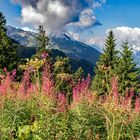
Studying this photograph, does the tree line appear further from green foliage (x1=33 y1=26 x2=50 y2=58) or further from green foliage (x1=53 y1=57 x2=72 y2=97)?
green foliage (x1=53 y1=57 x2=72 y2=97)

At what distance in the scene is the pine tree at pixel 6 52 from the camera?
195 feet

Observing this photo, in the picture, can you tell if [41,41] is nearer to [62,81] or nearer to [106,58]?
[106,58]

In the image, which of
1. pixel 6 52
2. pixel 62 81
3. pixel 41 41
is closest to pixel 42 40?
pixel 41 41

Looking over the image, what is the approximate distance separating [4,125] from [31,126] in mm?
1041

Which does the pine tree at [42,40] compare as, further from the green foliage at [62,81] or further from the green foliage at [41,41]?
the green foliage at [62,81]

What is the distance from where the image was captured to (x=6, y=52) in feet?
201

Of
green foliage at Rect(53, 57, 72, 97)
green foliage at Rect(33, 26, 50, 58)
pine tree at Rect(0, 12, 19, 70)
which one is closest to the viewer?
green foliage at Rect(53, 57, 72, 97)

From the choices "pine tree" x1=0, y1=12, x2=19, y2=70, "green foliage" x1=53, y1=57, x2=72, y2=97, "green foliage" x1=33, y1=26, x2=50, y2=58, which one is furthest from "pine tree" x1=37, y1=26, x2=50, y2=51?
"green foliage" x1=53, y1=57, x2=72, y2=97

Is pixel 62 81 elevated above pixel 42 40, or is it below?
below

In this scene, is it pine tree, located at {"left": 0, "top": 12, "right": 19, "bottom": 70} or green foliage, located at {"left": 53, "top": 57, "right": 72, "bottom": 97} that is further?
pine tree, located at {"left": 0, "top": 12, "right": 19, "bottom": 70}

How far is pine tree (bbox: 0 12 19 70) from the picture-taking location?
59469 mm

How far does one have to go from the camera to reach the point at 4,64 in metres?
59.8

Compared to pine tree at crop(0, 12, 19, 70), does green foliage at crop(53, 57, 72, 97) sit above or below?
below

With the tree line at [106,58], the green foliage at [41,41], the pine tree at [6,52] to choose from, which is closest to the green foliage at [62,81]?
the tree line at [106,58]
